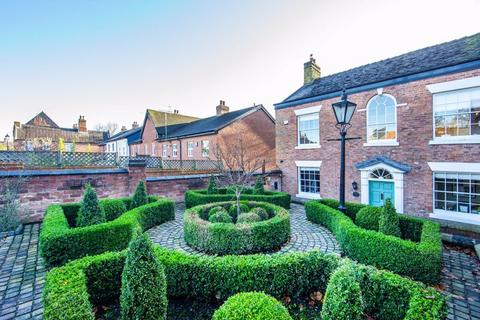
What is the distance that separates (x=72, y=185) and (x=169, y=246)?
6.14 meters

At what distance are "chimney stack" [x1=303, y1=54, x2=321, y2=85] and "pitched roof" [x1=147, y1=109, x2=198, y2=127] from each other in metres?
22.0

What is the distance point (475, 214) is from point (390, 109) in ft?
17.6

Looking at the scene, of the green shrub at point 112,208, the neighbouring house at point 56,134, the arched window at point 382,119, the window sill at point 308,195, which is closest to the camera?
the green shrub at point 112,208

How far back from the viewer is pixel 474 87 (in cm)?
846

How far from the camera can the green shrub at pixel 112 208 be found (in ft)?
27.9

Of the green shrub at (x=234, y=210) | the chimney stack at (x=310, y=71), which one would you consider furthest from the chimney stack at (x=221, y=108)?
the green shrub at (x=234, y=210)

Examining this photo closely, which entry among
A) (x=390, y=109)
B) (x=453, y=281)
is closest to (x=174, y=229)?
(x=453, y=281)

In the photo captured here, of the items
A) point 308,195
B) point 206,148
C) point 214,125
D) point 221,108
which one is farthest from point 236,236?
point 221,108

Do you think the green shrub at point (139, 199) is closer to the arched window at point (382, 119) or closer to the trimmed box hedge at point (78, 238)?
the trimmed box hedge at point (78, 238)

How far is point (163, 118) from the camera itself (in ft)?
109

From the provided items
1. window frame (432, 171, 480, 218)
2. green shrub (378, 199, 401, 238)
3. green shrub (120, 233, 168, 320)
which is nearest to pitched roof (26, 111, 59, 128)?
green shrub (120, 233, 168, 320)

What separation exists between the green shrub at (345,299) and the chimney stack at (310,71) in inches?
624

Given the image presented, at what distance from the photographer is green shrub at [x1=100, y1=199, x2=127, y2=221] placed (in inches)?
335

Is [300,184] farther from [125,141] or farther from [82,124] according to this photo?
[82,124]
